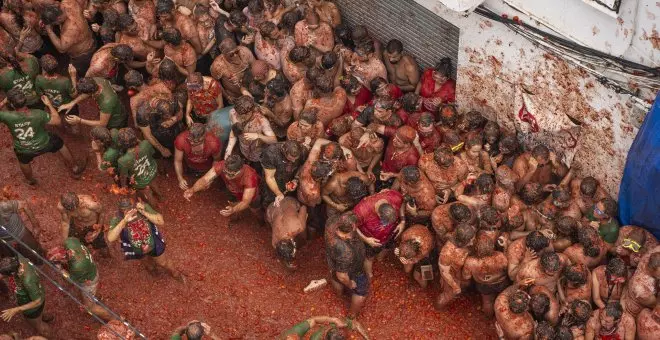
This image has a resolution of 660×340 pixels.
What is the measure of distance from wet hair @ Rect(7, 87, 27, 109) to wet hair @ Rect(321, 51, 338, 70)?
13.1 ft

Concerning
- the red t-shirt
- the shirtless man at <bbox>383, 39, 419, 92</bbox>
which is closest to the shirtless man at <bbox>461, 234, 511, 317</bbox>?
the shirtless man at <bbox>383, 39, 419, 92</bbox>

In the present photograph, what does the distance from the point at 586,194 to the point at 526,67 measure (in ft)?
5.84

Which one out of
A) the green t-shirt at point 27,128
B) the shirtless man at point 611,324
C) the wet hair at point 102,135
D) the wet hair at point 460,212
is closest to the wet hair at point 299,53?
the wet hair at point 102,135

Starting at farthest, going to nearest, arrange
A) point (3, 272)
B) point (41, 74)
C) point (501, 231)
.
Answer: point (41, 74), point (501, 231), point (3, 272)

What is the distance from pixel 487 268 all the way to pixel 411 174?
56.0 inches

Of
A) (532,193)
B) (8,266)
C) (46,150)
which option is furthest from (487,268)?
(46,150)

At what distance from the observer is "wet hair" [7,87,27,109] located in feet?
34.3

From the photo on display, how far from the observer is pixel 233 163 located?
10000 millimetres

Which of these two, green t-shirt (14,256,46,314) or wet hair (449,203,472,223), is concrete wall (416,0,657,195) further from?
green t-shirt (14,256,46,314)

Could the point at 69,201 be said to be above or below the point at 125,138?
below

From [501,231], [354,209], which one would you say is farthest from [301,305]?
[501,231]

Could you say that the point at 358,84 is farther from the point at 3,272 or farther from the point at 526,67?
the point at 3,272

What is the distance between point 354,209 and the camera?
9.88 meters

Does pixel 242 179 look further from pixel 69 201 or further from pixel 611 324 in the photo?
pixel 611 324
